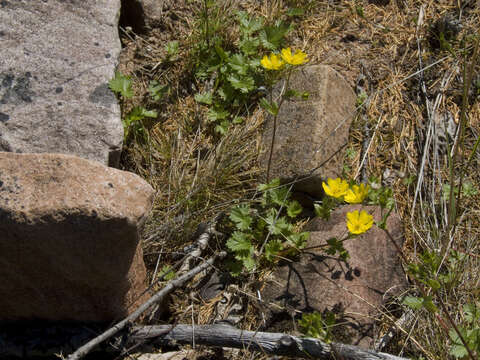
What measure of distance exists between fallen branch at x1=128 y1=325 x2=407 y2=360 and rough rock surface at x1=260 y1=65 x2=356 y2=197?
3.16 feet

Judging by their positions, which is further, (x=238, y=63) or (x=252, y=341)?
(x=238, y=63)

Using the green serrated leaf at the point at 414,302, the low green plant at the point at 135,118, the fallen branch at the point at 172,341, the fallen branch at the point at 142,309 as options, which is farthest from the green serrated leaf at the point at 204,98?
the green serrated leaf at the point at 414,302

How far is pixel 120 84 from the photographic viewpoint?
269 centimetres

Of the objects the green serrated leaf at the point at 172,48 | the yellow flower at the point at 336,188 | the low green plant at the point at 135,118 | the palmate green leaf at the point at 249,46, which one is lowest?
the low green plant at the point at 135,118

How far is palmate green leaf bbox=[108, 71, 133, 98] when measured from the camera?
2.66 metres

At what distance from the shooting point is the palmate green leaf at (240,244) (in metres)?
2.47

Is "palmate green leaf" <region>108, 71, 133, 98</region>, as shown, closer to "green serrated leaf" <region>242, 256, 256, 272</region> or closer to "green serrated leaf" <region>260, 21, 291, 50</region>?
"green serrated leaf" <region>260, 21, 291, 50</region>

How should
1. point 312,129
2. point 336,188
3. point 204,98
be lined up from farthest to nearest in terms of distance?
point 204,98
point 312,129
point 336,188

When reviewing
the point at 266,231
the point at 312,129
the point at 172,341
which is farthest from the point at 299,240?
the point at 172,341

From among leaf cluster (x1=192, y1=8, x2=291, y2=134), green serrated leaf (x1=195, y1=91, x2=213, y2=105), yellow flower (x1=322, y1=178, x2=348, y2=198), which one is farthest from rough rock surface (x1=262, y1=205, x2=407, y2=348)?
green serrated leaf (x1=195, y1=91, x2=213, y2=105)

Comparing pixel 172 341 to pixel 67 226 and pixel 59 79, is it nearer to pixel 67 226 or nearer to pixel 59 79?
pixel 67 226

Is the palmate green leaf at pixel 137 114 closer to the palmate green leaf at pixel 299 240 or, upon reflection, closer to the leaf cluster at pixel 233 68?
the leaf cluster at pixel 233 68

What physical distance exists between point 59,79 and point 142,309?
1360 mm

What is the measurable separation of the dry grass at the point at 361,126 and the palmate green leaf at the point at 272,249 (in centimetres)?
32
